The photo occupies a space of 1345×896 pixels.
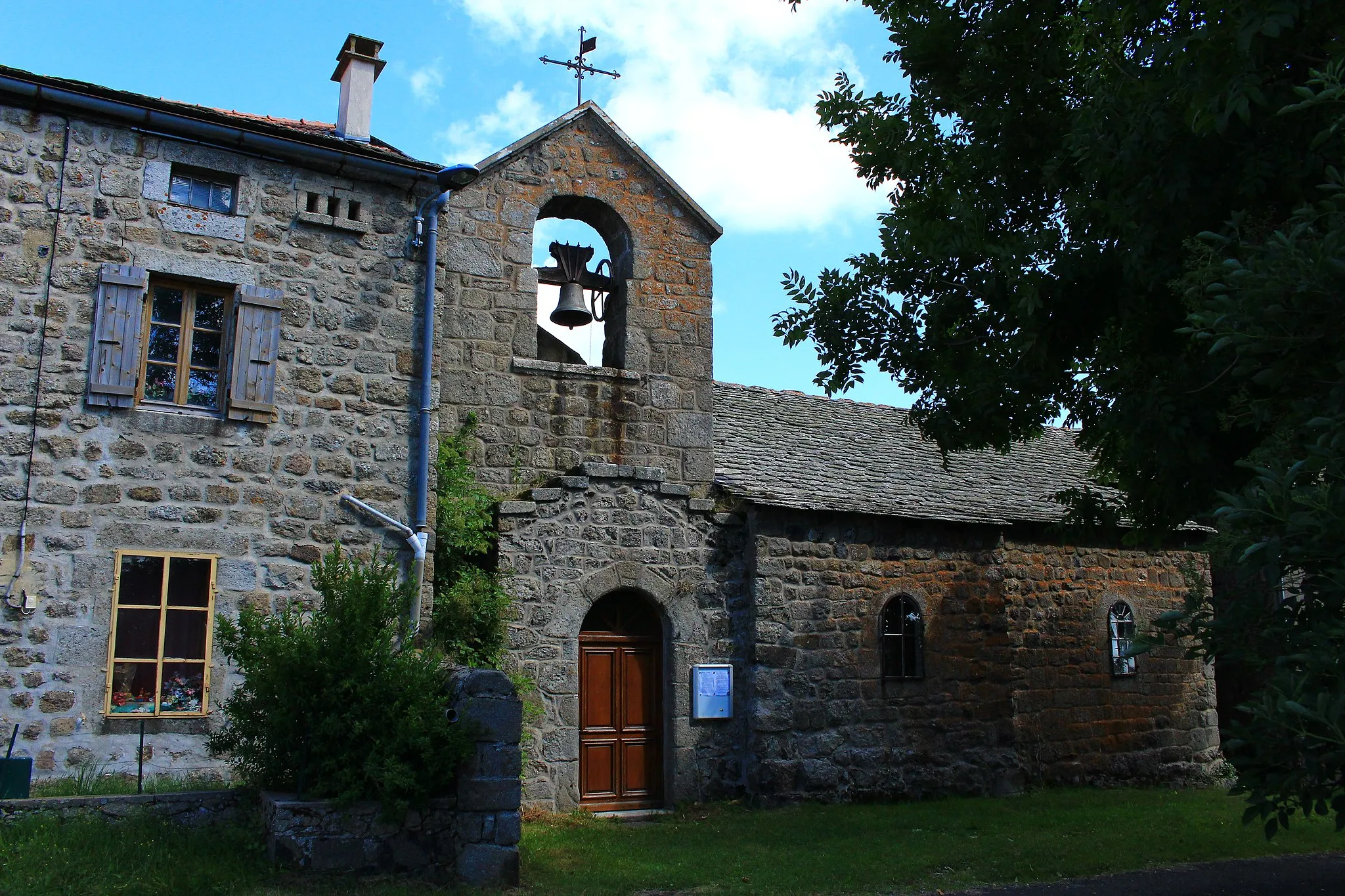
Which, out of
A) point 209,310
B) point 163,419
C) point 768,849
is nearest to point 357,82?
point 209,310

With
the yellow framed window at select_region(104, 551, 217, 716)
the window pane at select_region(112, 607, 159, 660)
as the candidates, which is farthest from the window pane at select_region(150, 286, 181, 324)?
the window pane at select_region(112, 607, 159, 660)

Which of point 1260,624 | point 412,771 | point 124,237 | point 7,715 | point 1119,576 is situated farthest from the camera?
point 1119,576

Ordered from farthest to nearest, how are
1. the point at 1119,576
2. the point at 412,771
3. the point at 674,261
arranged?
1. the point at 1119,576
2. the point at 674,261
3. the point at 412,771

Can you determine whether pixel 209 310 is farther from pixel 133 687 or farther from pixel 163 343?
pixel 133 687

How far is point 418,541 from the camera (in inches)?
375

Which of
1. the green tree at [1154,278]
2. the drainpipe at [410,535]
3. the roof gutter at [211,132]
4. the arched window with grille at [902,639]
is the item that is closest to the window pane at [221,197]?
the roof gutter at [211,132]

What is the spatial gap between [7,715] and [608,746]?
5.34 metres

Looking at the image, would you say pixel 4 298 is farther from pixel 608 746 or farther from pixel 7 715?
pixel 608 746

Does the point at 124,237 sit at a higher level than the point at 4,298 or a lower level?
higher

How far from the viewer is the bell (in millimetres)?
11812

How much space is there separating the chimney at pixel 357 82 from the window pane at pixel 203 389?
2716 millimetres

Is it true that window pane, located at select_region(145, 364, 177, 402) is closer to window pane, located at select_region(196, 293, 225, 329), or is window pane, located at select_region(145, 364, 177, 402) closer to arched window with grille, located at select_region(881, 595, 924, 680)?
window pane, located at select_region(196, 293, 225, 329)

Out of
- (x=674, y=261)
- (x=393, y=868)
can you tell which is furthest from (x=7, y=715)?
(x=674, y=261)

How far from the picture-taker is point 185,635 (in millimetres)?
8570
